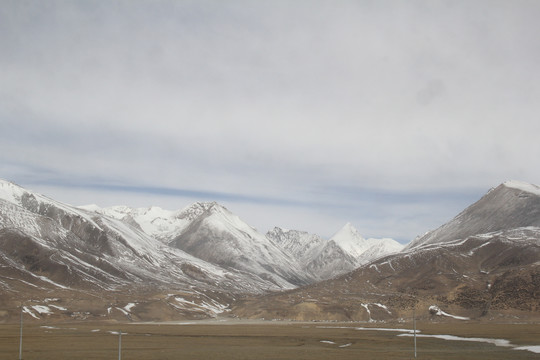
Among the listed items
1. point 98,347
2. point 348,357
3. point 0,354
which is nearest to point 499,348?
point 348,357

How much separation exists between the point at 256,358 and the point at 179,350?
22.0 m

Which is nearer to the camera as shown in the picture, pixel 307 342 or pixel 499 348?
pixel 499 348

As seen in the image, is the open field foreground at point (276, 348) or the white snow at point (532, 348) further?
the white snow at point (532, 348)

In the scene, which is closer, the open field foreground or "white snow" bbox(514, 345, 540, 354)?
the open field foreground

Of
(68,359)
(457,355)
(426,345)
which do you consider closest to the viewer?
(68,359)

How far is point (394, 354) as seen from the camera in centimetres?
9838

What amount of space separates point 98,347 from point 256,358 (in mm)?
39414

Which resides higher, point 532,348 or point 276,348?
point 532,348

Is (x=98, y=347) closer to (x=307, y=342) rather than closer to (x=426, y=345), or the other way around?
(x=307, y=342)

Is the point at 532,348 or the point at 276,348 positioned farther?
the point at 276,348

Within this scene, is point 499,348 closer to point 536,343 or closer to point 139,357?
point 536,343

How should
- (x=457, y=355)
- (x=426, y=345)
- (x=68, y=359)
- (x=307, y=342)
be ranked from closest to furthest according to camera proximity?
(x=68, y=359), (x=457, y=355), (x=426, y=345), (x=307, y=342)

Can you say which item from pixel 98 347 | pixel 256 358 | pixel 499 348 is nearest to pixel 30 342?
pixel 98 347

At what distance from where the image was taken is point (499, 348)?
111 meters
